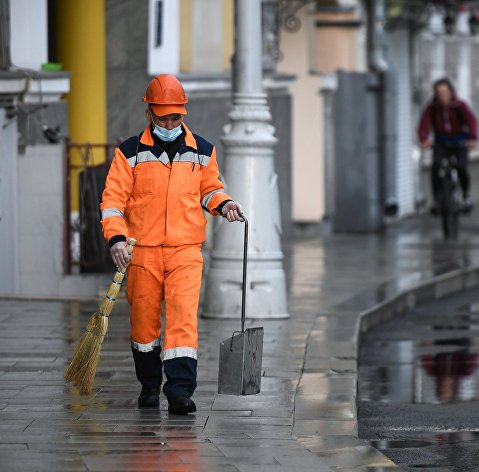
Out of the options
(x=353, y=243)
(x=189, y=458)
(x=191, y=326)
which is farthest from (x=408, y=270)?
(x=189, y=458)

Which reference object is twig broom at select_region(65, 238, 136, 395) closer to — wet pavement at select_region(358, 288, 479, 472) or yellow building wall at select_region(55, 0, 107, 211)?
wet pavement at select_region(358, 288, 479, 472)

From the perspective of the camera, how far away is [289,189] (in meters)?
21.9

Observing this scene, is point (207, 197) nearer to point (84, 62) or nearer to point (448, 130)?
point (84, 62)

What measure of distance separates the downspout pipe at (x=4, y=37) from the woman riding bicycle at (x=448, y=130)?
810 centimetres

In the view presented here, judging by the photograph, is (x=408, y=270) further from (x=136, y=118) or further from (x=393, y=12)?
(x=393, y=12)

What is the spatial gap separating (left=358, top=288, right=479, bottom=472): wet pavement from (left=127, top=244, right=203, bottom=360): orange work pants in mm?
987

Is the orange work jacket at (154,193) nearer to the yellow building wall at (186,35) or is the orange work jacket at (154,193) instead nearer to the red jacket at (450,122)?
the yellow building wall at (186,35)

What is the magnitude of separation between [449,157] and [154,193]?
13.9 m

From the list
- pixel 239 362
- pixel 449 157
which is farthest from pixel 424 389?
pixel 449 157

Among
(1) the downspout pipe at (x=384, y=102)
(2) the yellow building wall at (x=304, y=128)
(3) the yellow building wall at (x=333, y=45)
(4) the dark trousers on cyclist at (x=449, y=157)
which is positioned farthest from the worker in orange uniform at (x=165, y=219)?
(3) the yellow building wall at (x=333, y=45)

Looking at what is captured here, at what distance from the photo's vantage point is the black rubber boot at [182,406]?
324 inches

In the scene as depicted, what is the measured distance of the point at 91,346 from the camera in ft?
27.7

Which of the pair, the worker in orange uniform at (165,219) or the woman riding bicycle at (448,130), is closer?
the worker in orange uniform at (165,219)

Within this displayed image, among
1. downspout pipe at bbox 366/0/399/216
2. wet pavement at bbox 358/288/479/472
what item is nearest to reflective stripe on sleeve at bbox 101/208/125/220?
wet pavement at bbox 358/288/479/472
